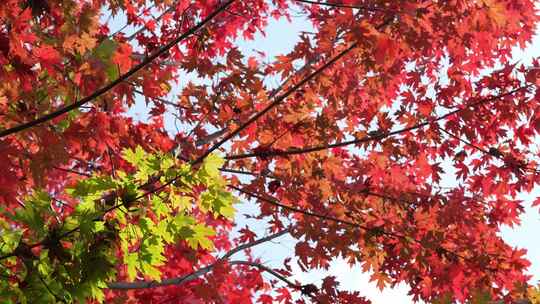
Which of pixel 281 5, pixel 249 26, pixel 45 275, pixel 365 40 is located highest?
pixel 281 5

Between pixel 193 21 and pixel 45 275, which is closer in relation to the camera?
pixel 45 275

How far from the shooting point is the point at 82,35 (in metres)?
4.21

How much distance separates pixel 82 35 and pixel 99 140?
81 cm

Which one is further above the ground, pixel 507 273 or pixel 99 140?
pixel 507 273

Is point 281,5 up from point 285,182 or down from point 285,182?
up

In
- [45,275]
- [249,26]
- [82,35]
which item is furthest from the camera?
[249,26]

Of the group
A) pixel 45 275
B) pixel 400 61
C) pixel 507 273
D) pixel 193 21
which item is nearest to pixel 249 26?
pixel 193 21

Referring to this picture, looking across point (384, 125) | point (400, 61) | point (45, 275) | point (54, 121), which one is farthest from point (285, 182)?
point (45, 275)

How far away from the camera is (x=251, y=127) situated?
599 cm

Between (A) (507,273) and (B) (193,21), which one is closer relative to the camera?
(A) (507,273)

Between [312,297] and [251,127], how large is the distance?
6.89 feet

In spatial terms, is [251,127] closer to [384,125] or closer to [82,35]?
[384,125]

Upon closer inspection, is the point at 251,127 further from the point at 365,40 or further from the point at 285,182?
the point at 365,40

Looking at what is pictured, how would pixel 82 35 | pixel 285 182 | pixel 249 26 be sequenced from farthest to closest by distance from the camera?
pixel 249 26, pixel 285 182, pixel 82 35
